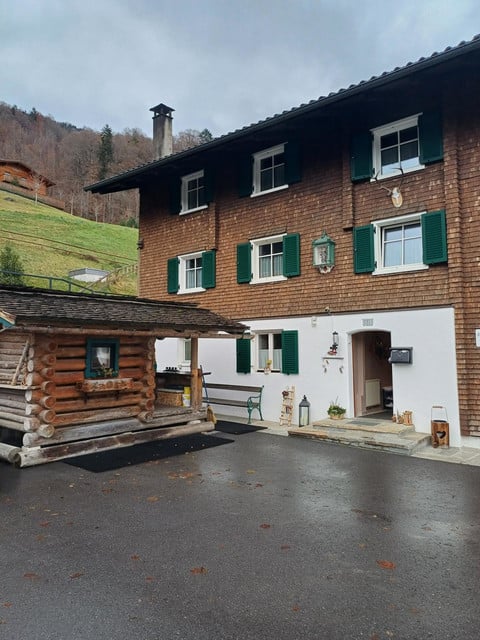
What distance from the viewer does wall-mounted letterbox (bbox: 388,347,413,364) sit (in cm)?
1023

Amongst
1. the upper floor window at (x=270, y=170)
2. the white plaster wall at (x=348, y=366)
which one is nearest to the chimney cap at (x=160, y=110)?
the upper floor window at (x=270, y=170)

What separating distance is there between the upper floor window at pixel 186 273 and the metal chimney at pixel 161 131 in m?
4.89

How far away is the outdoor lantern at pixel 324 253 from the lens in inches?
463

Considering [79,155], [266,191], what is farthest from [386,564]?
[79,155]

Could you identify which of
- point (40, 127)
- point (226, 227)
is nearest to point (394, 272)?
point (226, 227)

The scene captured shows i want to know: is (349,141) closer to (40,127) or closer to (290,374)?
(290,374)

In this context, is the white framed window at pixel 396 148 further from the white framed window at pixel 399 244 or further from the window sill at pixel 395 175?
the white framed window at pixel 399 244

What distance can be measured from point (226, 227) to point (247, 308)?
9.03 ft

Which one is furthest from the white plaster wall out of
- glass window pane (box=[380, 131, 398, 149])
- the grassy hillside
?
the grassy hillside

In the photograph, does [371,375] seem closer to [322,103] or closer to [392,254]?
[392,254]

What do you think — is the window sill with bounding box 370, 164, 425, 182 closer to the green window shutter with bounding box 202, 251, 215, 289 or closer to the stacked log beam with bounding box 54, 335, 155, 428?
the green window shutter with bounding box 202, 251, 215, 289

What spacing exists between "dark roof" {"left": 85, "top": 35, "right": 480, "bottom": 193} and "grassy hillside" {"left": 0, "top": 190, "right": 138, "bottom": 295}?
17.4 meters

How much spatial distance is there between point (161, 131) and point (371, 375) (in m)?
12.4

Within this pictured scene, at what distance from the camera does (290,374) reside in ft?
40.7
